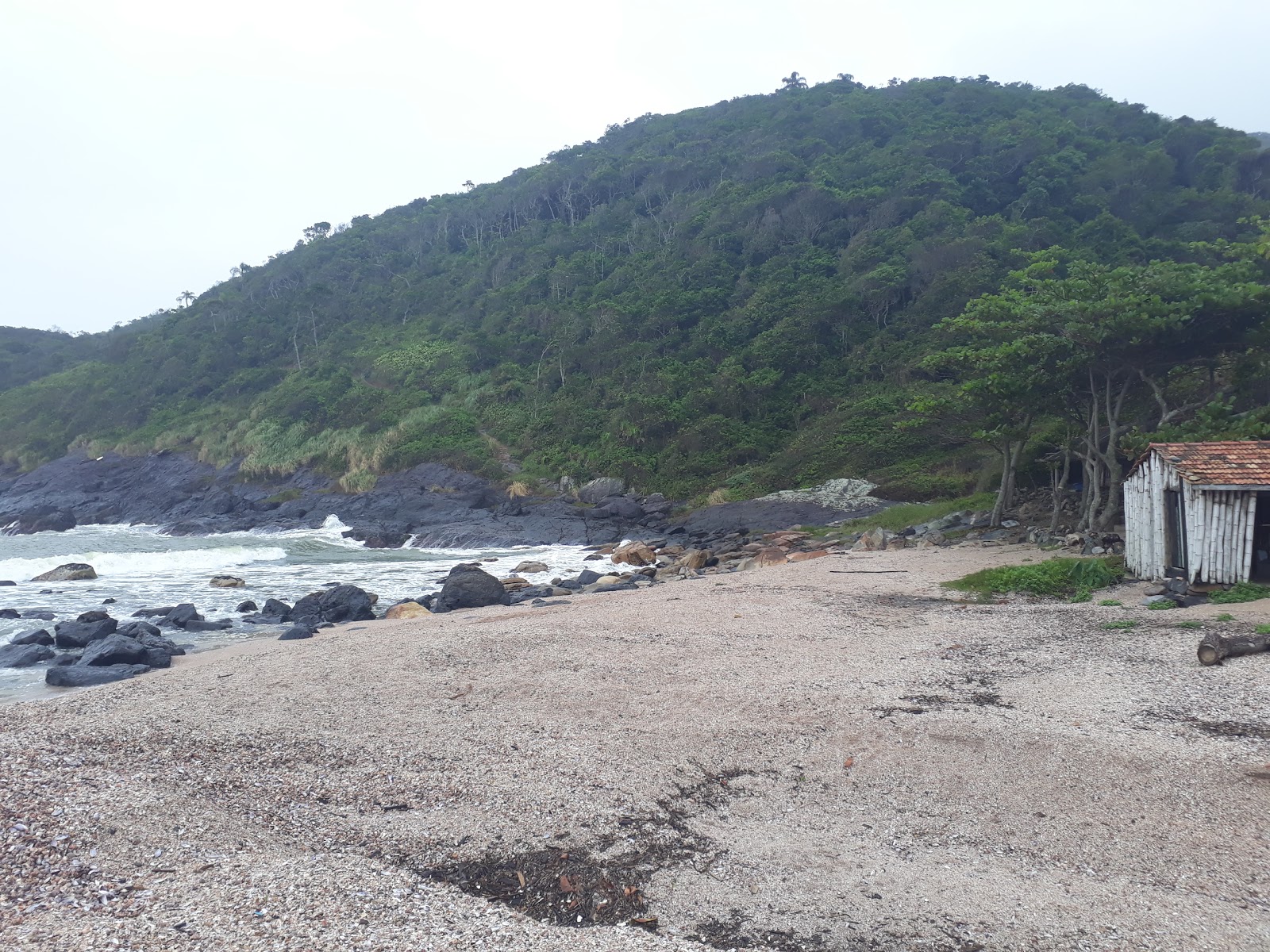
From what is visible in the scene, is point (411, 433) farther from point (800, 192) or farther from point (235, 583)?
point (800, 192)

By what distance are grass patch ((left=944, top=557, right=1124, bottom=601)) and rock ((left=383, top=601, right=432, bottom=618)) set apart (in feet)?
34.6

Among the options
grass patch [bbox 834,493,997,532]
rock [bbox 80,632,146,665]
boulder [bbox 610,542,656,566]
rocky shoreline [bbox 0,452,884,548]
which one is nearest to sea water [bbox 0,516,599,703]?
rock [bbox 80,632,146,665]

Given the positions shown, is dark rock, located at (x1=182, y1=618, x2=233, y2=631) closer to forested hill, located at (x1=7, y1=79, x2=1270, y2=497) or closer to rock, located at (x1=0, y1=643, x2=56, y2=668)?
rock, located at (x1=0, y1=643, x2=56, y2=668)

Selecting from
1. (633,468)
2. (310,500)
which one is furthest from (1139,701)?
(310,500)

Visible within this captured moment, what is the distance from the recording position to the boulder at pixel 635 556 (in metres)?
24.2

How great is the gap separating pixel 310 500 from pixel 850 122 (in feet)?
199

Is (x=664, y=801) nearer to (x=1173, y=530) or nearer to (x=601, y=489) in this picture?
(x=1173, y=530)

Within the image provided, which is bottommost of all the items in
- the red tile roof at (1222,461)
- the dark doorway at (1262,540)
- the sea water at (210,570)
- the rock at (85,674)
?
the sea water at (210,570)

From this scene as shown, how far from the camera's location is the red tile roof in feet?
35.7

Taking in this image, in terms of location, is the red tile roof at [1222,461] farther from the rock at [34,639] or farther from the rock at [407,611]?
the rock at [34,639]

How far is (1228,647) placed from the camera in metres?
8.33

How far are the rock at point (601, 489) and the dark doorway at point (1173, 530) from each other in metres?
26.4

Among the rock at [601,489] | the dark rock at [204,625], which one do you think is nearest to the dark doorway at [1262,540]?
the dark rock at [204,625]

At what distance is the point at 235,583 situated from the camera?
22172 mm
